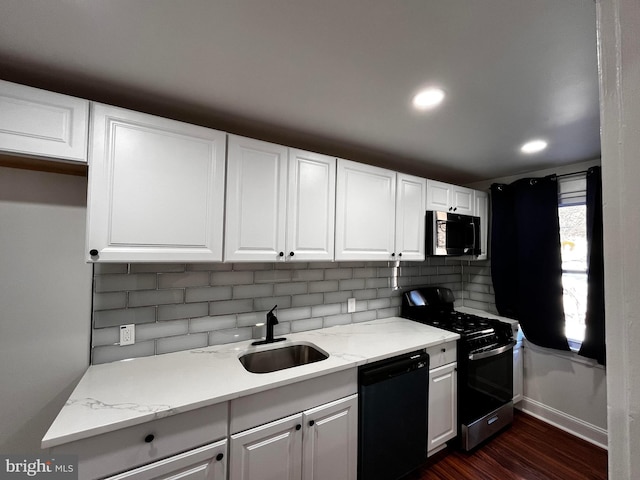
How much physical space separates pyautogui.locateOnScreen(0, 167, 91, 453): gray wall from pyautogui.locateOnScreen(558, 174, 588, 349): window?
12.1ft

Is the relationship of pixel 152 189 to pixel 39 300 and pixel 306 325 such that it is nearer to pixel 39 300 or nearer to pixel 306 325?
pixel 39 300

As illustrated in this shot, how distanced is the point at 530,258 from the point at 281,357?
8.13 ft

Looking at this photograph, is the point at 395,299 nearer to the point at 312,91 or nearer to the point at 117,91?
the point at 312,91

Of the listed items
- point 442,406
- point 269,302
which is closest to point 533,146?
point 442,406

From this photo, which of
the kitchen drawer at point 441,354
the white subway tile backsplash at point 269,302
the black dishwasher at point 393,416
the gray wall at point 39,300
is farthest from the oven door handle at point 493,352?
the gray wall at point 39,300

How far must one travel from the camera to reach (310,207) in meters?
1.86

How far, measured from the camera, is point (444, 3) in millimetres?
891

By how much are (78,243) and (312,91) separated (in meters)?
1.52

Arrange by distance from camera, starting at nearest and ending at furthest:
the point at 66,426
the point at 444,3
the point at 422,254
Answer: the point at 444,3 < the point at 66,426 < the point at 422,254

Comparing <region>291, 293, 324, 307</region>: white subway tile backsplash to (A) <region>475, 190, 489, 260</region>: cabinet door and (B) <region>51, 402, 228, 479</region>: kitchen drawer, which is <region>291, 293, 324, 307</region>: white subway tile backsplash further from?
(A) <region>475, 190, 489, 260</region>: cabinet door

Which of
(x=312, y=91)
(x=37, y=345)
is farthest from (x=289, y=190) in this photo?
(x=37, y=345)

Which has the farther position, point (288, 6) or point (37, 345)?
point (37, 345)

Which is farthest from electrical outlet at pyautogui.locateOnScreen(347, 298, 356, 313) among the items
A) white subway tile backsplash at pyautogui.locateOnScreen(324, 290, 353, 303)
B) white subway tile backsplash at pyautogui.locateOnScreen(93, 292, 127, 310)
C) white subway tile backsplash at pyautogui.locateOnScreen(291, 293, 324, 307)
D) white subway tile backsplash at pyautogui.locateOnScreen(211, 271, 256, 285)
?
white subway tile backsplash at pyautogui.locateOnScreen(93, 292, 127, 310)

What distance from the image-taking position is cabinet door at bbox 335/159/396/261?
200 cm
